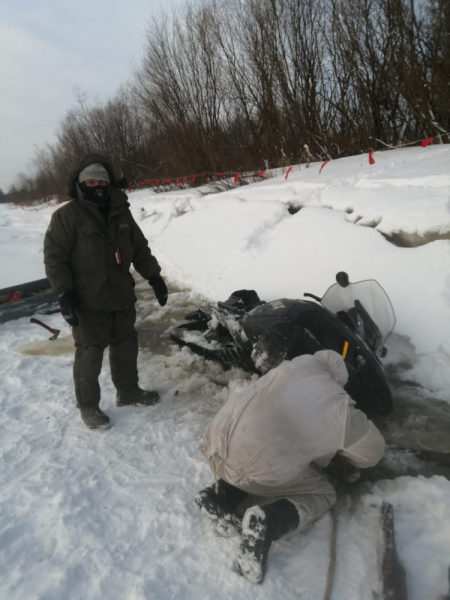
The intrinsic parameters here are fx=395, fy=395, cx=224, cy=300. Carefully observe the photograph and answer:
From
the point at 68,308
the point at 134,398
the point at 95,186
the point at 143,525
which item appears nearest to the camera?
the point at 143,525

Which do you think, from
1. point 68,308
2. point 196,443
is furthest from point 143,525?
point 68,308

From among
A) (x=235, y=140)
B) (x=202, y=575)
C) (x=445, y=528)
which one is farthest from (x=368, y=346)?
(x=235, y=140)

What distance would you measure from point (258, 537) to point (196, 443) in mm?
1126

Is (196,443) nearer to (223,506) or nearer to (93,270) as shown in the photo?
(223,506)

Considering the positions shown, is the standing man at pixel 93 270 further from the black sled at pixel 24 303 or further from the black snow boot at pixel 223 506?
the black sled at pixel 24 303

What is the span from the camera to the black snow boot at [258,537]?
69.4 inches

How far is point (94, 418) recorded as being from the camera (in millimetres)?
3051

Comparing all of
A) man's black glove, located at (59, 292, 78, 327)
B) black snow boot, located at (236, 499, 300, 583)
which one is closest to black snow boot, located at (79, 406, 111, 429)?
man's black glove, located at (59, 292, 78, 327)

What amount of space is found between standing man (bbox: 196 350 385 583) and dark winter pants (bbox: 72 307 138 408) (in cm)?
135

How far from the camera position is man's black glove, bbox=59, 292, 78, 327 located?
279cm

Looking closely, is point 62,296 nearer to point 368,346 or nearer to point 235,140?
point 368,346

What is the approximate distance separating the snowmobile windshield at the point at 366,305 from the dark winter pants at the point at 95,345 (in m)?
1.70

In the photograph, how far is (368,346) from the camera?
2.92 m

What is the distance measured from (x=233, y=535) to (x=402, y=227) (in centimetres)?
402
